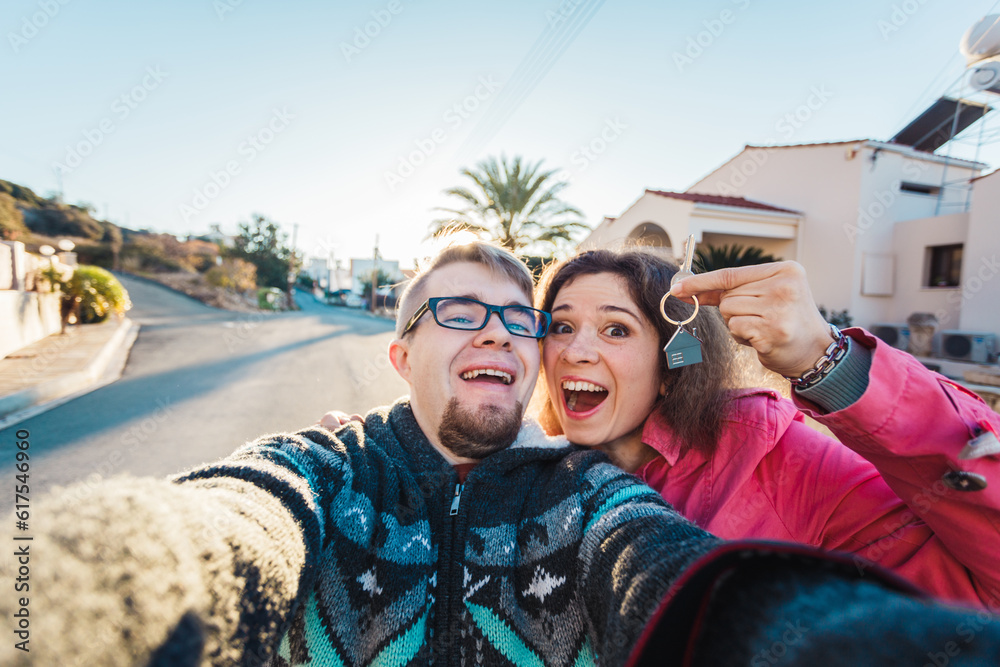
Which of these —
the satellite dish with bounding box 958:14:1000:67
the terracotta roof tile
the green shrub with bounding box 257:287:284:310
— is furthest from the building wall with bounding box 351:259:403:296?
the satellite dish with bounding box 958:14:1000:67

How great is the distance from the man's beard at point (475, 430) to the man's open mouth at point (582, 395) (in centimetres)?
41

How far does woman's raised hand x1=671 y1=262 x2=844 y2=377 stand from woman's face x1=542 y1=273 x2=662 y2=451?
0.65 meters

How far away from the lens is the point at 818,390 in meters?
1.42

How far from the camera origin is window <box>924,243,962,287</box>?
523 inches

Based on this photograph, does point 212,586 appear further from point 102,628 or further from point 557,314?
point 557,314

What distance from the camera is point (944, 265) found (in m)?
13.6

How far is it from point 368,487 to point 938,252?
60.1 feet

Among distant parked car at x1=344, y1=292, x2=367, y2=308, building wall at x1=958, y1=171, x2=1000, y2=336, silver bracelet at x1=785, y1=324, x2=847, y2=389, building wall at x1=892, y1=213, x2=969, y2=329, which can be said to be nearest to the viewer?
silver bracelet at x1=785, y1=324, x2=847, y2=389

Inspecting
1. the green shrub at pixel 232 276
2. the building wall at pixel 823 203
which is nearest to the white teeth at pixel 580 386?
the building wall at pixel 823 203

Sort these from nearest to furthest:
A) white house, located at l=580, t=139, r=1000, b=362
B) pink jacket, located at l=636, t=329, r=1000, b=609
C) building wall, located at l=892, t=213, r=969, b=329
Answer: pink jacket, located at l=636, t=329, r=1000, b=609
building wall, located at l=892, t=213, r=969, b=329
white house, located at l=580, t=139, r=1000, b=362

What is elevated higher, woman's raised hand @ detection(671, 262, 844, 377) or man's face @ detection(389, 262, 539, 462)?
woman's raised hand @ detection(671, 262, 844, 377)

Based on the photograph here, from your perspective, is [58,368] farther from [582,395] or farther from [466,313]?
[582,395]

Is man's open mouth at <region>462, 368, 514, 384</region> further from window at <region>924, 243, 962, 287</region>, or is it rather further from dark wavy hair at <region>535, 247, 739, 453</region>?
window at <region>924, 243, 962, 287</region>
